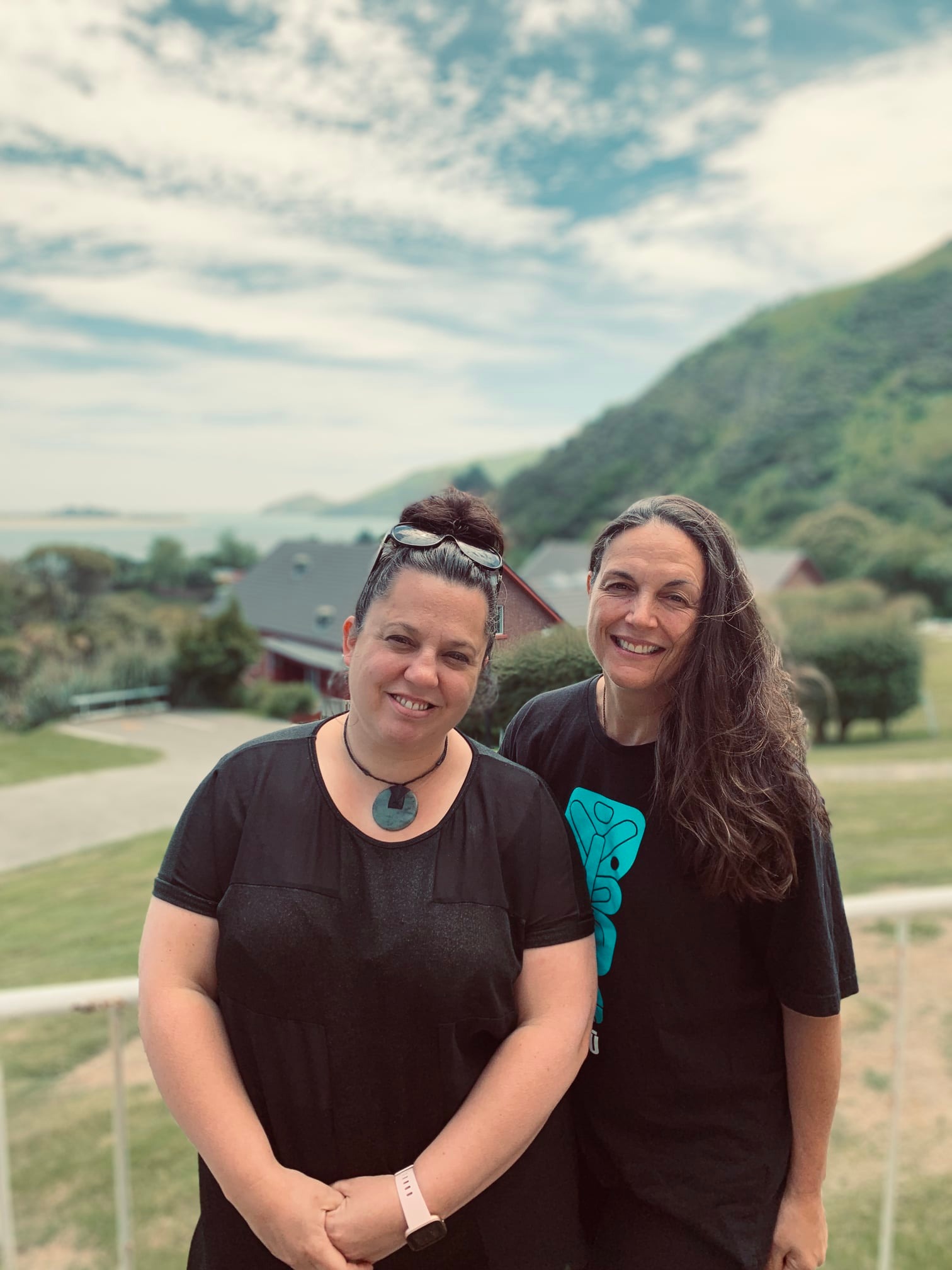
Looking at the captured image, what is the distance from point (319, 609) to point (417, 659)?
865 mm

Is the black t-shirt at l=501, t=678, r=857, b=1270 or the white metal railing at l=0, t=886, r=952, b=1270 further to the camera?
the white metal railing at l=0, t=886, r=952, b=1270

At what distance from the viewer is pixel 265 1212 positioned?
1.04 metres

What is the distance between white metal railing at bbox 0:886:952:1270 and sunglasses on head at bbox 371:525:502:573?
2.77 feet

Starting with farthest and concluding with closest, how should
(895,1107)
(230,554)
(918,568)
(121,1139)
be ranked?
1. (918,568)
2. (230,554)
3. (895,1107)
4. (121,1139)

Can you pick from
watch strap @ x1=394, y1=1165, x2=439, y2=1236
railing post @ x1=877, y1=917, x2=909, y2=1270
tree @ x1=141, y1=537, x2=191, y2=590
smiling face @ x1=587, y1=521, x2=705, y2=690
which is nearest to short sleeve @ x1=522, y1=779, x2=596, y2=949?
smiling face @ x1=587, y1=521, x2=705, y2=690

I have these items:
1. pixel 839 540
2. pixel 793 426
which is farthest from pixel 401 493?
pixel 793 426

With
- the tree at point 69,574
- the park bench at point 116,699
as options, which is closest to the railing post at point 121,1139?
the park bench at point 116,699

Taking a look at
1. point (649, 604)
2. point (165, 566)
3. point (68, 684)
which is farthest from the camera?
point (165, 566)

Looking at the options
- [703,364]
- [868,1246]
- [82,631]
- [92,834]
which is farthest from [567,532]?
[703,364]

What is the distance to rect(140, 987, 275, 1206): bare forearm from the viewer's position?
3.41 ft

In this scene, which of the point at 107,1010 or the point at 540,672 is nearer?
the point at 107,1010

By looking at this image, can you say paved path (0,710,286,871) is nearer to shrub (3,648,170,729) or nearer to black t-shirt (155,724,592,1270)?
shrub (3,648,170,729)

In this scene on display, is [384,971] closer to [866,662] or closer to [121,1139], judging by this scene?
[121,1139]

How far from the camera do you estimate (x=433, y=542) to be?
43.8 inches
